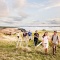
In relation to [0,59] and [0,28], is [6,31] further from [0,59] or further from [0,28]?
[0,59]

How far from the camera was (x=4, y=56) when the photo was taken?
1991cm

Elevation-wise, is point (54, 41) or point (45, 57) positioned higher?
point (54, 41)

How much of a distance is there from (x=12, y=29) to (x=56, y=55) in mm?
27448

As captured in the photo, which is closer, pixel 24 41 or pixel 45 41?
pixel 45 41

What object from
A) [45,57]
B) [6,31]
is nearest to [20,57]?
[45,57]

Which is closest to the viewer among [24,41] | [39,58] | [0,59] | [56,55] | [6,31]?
[0,59]

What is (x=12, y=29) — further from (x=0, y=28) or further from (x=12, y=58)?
(x=12, y=58)

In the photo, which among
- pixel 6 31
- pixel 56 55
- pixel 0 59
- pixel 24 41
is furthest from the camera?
pixel 6 31

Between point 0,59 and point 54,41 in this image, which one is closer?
point 0,59

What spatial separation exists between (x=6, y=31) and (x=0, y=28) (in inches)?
98.1

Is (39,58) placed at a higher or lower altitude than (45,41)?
lower

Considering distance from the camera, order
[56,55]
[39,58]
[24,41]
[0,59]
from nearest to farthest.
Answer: [0,59] → [39,58] → [56,55] → [24,41]

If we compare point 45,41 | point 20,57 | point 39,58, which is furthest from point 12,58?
point 45,41

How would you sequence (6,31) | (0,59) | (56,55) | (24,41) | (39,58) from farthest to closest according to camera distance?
(6,31), (24,41), (56,55), (39,58), (0,59)
